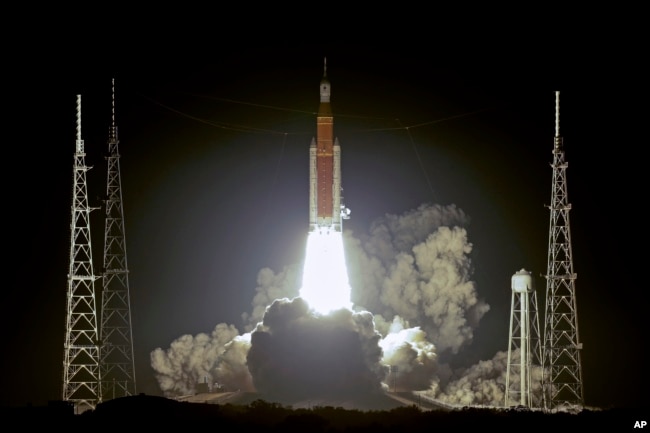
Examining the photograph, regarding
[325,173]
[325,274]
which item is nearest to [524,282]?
[325,274]

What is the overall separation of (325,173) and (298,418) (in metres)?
16.7

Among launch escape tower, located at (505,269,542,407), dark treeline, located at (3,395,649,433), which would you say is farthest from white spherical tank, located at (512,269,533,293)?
dark treeline, located at (3,395,649,433)

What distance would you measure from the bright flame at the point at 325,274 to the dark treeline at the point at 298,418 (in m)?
10.8

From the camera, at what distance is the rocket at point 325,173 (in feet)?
352

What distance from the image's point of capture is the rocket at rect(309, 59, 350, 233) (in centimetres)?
10719

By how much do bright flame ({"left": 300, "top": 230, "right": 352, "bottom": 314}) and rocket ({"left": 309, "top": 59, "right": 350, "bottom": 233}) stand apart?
1.83 ft

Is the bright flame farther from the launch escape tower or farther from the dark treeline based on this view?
the dark treeline

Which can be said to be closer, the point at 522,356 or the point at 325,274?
the point at 522,356

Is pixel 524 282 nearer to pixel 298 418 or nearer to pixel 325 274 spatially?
pixel 325 274

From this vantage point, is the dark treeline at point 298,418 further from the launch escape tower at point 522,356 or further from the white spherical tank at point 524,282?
the white spherical tank at point 524,282

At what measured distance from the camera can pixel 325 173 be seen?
108 metres

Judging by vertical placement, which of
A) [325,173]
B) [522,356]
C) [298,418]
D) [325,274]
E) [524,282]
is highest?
[325,173]

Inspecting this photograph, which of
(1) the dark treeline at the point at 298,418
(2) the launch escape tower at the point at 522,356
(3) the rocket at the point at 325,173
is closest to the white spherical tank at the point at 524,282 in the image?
(2) the launch escape tower at the point at 522,356

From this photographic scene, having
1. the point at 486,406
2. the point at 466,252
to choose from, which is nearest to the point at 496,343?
the point at 466,252
